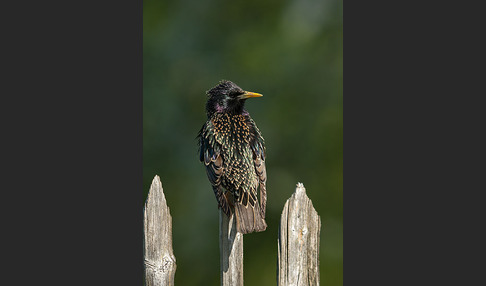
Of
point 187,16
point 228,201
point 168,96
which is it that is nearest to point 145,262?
point 228,201

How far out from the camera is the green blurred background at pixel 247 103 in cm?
605

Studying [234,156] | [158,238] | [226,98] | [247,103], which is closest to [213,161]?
[234,156]

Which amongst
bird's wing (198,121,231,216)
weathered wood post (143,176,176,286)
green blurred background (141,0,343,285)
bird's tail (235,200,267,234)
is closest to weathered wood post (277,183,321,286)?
bird's tail (235,200,267,234)

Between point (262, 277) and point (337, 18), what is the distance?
→ 2.90 m

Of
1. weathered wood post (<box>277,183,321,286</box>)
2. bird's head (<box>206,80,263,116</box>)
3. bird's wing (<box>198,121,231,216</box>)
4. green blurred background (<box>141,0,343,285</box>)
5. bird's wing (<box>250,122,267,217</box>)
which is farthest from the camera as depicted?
green blurred background (<box>141,0,343,285</box>)

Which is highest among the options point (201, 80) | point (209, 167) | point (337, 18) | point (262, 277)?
point (337, 18)

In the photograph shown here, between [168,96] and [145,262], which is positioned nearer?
[145,262]

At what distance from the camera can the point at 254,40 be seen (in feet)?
21.1

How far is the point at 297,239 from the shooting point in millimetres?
4418

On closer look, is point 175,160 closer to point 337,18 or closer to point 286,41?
point 286,41

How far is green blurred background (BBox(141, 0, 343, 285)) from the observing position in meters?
6.05

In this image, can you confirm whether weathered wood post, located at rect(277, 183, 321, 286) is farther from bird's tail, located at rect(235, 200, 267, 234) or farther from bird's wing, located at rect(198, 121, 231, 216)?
bird's wing, located at rect(198, 121, 231, 216)

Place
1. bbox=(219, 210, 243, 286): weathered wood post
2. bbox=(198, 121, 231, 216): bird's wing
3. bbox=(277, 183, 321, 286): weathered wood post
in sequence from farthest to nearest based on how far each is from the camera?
bbox=(198, 121, 231, 216): bird's wing < bbox=(219, 210, 243, 286): weathered wood post < bbox=(277, 183, 321, 286): weathered wood post

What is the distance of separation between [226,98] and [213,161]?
24.5 inches
